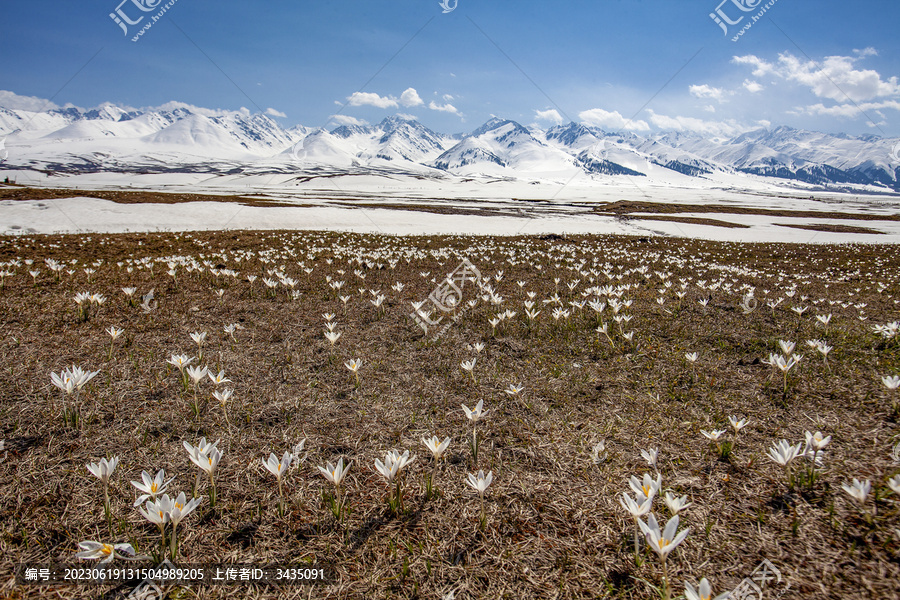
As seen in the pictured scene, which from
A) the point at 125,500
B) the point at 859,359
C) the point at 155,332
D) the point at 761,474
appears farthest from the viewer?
the point at 155,332

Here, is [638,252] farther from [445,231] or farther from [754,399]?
[754,399]

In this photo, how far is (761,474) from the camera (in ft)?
9.67

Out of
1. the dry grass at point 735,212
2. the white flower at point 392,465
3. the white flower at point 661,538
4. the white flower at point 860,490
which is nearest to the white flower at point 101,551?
the white flower at point 392,465

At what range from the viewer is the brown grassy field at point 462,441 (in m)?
2.28

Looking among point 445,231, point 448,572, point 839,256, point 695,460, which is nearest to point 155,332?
point 448,572

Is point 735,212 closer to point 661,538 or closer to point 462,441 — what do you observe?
point 462,441

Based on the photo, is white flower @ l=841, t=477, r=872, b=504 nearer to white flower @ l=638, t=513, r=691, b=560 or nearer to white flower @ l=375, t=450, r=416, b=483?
white flower @ l=638, t=513, r=691, b=560

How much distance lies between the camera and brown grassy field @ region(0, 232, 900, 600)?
228cm

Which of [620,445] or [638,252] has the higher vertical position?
Result: [638,252]

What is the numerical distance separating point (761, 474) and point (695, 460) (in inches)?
17.0

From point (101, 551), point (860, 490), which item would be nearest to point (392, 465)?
point (101, 551)

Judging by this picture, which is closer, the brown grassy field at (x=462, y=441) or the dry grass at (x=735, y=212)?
the brown grassy field at (x=462, y=441)

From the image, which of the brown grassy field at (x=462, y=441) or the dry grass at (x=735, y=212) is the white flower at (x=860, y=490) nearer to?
the brown grassy field at (x=462, y=441)

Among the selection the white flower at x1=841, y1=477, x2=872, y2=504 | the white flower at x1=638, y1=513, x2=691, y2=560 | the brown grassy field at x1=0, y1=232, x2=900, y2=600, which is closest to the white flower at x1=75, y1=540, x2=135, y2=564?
the brown grassy field at x1=0, y1=232, x2=900, y2=600
